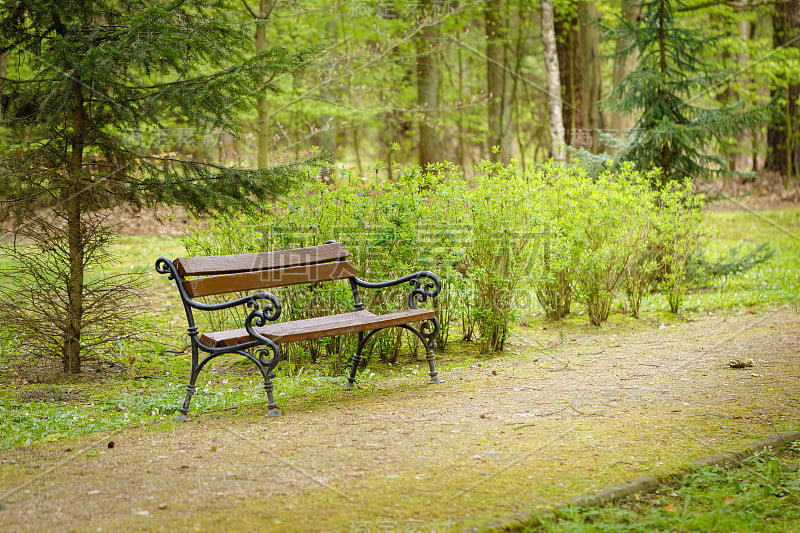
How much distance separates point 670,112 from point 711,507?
799cm

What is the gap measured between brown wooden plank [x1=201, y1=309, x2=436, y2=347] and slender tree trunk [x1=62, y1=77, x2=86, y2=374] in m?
1.56

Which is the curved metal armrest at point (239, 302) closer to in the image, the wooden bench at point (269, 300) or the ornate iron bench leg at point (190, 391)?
the wooden bench at point (269, 300)

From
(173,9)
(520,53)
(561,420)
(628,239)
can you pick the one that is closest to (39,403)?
(173,9)

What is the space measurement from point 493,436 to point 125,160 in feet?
12.7

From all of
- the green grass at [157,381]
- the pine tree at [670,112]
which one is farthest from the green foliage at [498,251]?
the pine tree at [670,112]

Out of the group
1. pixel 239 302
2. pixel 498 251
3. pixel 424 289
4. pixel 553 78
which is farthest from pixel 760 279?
pixel 239 302

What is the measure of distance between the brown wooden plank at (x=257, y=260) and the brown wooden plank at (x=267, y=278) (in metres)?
0.07

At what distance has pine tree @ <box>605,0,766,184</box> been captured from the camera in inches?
378

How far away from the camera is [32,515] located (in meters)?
2.87

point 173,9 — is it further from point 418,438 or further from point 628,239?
point 628,239

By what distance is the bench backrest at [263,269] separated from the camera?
4598mm

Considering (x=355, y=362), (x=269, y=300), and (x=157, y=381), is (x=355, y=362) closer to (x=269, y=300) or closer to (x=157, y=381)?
(x=269, y=300)

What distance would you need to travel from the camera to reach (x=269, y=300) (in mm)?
4773

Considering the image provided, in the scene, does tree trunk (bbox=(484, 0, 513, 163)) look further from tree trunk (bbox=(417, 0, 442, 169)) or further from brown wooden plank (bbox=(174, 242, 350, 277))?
brown wooden plank (bbox=(174, 242, 350, 277))
